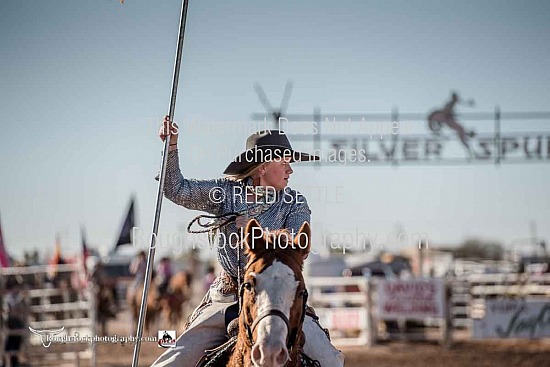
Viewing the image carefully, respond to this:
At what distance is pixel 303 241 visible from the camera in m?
3.95

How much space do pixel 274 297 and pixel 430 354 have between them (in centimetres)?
1256

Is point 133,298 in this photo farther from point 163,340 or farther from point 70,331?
point 163,340

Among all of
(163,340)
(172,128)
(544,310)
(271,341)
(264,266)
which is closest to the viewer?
(271,341)

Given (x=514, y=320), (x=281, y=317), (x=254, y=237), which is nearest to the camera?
(x=281, y=317)

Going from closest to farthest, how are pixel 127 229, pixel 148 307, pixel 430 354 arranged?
1. pixel 430 354
2. pixel 127 229
3. pixel 148 307

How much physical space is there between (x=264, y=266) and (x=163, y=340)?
1766mm

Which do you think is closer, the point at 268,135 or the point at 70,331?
the point at 268,135

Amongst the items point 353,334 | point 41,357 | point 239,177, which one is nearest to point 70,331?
point 41,357

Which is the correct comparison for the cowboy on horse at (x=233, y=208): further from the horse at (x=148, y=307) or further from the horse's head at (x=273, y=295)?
the horse at (x=148, y=307)

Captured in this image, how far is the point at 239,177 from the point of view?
4840 mm

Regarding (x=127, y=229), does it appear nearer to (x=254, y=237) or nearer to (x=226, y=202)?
(x=226, y=202)

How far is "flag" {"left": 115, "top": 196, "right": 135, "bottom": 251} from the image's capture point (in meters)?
18.6

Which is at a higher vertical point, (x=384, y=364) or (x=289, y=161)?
(x=289, y=161)

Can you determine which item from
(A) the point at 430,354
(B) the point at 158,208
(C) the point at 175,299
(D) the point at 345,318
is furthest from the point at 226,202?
(C) the point at 175,299
